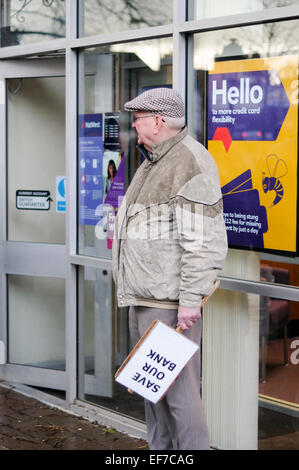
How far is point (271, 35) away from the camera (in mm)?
4500

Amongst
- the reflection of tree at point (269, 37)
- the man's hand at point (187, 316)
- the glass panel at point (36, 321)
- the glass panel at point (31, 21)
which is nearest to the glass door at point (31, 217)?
the glass panel at point (36, 321)

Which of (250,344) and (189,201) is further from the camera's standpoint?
(250,344)

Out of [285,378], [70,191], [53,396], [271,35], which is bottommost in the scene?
[53,396]

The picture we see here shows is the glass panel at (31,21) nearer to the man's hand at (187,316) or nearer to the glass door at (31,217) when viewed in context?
the glass door at (31,217)

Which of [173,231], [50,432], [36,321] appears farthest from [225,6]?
[36,321]

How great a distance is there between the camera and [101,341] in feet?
19.3

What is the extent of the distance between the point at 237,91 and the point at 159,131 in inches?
25.4

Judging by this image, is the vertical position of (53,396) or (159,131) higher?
(159,131)

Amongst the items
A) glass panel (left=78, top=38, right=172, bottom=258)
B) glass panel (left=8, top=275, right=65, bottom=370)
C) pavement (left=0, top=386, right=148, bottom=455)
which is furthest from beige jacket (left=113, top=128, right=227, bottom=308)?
glass panel (left=8, top=275, right=65, bottom=370)

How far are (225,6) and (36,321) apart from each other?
310cm

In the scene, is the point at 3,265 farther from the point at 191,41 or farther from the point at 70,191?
the point at 191,41

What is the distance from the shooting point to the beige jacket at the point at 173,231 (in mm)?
4008

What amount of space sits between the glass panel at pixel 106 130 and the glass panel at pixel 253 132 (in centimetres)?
56
